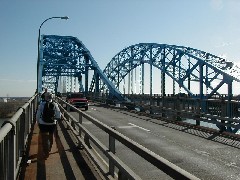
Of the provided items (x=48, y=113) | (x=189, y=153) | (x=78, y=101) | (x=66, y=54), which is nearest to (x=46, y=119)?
(x=48, y=113)

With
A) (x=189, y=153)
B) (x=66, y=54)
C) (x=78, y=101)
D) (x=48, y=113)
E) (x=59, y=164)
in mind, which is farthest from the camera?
(x=66, y=54)

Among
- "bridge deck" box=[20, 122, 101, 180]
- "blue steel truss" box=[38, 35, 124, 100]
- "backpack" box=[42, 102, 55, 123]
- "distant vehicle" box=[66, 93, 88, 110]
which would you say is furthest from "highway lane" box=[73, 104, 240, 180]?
"blue steel truss" box=[38, 35, 124, 100]

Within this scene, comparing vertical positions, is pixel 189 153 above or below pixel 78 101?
below

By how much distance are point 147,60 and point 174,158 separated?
2546 inches

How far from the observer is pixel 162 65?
237ft

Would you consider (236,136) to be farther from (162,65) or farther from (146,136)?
(162,65)

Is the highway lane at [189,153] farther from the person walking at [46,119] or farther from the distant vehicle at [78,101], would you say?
the distant vehicle at [78,101]

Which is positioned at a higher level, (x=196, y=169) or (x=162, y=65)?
A: (x=162, y=65)

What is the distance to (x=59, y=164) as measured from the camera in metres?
8.59

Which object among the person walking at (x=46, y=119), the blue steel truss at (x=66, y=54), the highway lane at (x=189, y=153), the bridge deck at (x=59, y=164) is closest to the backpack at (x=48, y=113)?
the person walking at (x=46, y=119)

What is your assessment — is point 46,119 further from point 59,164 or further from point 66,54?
point 66,54

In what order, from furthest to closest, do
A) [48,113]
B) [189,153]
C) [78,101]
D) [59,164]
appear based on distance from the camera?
[78,101], [189,153], [48,113], [59,164]

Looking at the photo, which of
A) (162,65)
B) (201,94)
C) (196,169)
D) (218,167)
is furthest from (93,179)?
(162,65)

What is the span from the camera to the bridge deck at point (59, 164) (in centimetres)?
750
